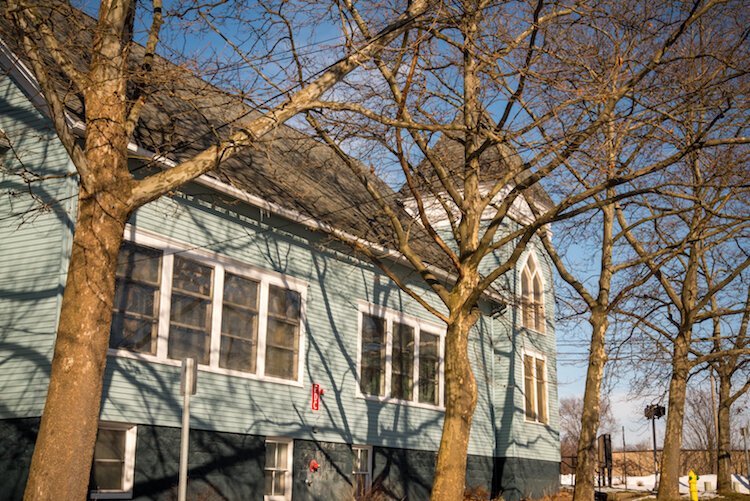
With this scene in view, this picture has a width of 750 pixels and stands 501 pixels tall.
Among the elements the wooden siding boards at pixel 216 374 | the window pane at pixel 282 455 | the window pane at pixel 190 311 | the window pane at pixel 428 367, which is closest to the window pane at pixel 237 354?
the wooden siding boards at pixel 216 374

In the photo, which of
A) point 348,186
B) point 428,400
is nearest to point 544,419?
point 428,400

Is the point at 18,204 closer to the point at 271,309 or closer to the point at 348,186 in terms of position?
the point at 271,309

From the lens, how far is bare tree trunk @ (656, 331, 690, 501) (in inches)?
929

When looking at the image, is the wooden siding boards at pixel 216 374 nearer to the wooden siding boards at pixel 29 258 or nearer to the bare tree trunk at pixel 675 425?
the wooden siding boards at pixel 29 258

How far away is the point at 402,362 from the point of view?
845 inches

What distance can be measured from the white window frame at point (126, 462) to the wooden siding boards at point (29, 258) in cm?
140

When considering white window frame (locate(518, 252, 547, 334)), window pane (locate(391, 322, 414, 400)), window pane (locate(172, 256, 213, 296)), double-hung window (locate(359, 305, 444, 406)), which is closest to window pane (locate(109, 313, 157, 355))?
window pane (locate(172, 256, 213, 296))

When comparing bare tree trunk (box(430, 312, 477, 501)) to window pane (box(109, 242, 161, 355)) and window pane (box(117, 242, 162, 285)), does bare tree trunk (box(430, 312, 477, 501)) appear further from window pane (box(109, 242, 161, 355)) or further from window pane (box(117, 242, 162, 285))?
window pane (box(117, 242, 162, 285))

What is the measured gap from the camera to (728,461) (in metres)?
32.8

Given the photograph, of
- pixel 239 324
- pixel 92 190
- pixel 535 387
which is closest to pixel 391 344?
pixel 239 324

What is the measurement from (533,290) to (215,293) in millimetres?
14296

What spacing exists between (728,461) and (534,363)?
37.4ft

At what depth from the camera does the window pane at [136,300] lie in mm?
14031

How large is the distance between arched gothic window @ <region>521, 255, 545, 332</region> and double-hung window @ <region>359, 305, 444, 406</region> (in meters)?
4.90
